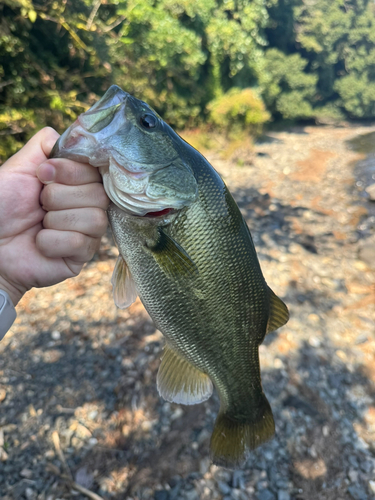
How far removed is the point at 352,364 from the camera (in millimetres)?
4160

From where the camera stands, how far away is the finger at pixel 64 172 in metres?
1.54

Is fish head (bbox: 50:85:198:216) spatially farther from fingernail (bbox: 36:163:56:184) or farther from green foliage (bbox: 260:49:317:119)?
green foliage (bbox: 260:49:317:119)

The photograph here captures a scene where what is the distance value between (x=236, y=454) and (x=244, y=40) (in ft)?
62.6

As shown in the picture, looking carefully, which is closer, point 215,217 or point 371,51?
point 215,217

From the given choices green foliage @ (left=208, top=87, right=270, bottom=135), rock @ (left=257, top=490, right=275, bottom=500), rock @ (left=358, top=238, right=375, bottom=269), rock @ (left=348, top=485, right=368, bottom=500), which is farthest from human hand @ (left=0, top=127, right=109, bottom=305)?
green foliage @ (left=208, top=87, right=270, bottom=135)

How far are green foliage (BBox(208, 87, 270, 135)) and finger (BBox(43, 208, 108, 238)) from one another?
47.5 feet

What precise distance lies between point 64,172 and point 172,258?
2.26 ft

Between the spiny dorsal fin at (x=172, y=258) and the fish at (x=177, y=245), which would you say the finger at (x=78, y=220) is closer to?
the fish at (x=177, y=245)

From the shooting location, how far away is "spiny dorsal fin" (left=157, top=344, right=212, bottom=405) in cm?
189

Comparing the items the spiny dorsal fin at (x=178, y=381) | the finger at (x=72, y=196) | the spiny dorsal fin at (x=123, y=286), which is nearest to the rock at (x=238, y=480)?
the spiny dorsal fin at (x=178, y=381)

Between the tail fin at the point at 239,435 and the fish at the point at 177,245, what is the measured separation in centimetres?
30

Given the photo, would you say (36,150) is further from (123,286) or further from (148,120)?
(123,286)

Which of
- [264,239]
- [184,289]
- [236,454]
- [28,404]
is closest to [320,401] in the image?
[236,454]

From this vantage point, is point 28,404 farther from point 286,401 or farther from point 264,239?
point 264,239
